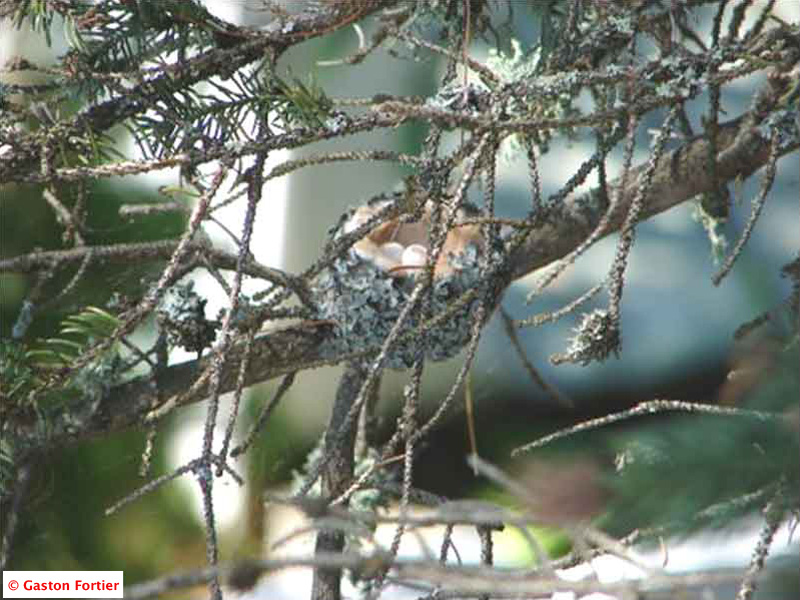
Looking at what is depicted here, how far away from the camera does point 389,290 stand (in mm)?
989

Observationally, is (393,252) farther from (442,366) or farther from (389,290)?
(442,366)

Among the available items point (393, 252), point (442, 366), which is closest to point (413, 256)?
point (393, 252)

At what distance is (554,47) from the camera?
3.00ft

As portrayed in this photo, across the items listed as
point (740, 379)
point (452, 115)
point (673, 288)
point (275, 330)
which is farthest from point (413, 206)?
point (673, 288)

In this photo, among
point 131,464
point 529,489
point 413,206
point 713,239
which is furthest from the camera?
point 131,464

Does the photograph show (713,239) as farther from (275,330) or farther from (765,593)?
(765,593)

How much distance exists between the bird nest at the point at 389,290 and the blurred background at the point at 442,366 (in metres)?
0.11

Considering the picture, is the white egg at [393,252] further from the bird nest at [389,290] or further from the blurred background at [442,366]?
the blurred background at [442,366]

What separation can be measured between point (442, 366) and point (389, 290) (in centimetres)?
148

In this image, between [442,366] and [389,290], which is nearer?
[389,290]

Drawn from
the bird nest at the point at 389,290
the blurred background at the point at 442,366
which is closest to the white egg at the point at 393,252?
the bird nest at the point at 389,290

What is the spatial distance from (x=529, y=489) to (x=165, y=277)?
0.41 metres

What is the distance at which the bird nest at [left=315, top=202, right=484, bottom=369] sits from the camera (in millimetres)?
978

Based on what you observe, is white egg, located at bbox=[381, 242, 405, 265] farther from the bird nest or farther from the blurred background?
the blurred background
